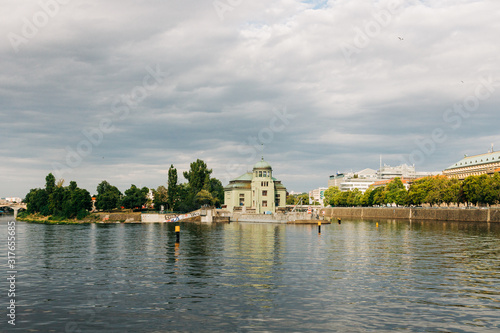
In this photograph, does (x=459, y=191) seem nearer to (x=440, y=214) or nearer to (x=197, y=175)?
(x=440, y=214)

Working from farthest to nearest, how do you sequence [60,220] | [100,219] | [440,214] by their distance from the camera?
[100,219] → [60,220] → [440,214]

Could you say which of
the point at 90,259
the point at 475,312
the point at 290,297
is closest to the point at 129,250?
the point at 90,259

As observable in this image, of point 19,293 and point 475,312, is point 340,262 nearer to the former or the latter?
point 475,312

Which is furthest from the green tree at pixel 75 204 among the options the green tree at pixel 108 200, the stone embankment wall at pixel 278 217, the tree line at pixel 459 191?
the tree line at pixel 459 191

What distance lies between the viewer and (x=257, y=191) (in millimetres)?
166750

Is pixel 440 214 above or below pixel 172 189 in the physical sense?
below

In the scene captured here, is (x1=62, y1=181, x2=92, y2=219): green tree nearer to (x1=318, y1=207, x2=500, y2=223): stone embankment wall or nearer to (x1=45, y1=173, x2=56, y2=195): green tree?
(x1=45, y1=173, x2=56, y2=195): green tree

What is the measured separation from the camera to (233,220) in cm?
15312

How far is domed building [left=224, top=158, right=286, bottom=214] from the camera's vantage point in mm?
167125

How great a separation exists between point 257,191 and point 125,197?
176 ft

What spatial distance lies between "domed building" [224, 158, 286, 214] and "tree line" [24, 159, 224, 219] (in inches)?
306

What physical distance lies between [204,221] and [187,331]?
13047 centimetres

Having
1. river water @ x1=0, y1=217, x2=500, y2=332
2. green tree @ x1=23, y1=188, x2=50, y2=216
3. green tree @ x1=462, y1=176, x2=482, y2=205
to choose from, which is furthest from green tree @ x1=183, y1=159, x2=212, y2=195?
river water @ x1=0, y1=217, x2=500, y2=332

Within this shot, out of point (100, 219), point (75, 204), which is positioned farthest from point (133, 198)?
point (75, 204)
